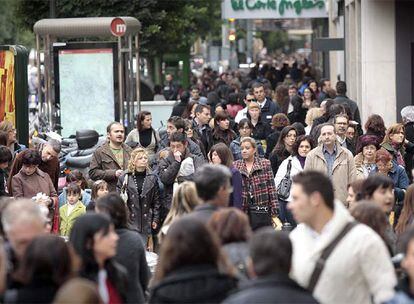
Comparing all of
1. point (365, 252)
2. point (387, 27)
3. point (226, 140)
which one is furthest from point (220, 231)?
point (387, 27)

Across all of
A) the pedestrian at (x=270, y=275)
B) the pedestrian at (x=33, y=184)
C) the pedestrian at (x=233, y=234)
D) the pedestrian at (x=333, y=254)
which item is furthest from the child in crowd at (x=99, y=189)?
the pedestrian at (x=270, y=275)

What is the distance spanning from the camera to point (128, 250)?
29.5 ft

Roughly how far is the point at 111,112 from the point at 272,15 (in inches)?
536

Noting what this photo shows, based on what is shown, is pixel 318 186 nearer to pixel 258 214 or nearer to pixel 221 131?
pixel 258 214

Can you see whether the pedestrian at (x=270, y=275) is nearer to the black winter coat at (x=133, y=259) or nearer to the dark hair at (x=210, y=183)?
the black winter coat at (x=133, y=259)

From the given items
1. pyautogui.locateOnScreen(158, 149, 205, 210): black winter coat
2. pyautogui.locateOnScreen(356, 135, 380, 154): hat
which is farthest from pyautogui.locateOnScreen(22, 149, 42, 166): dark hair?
pyautogui.locateOnScreen(356, 135, 380, 154): hat

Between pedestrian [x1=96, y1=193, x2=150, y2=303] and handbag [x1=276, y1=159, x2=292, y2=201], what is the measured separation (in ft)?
20.3

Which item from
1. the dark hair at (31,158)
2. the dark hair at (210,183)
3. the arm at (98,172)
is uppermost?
the dark hair at (210,183)

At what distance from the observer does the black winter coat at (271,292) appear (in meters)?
6.52

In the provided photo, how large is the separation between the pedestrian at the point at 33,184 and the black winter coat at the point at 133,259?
581 cm

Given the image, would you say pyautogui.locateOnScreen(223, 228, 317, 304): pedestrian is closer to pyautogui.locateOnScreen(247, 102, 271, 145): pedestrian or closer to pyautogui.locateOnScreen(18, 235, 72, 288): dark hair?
pyautogui.locateOnScreen(18, 235, 72, 288): dark hair

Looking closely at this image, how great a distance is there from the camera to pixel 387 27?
26.7m

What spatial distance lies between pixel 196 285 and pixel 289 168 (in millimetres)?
8541

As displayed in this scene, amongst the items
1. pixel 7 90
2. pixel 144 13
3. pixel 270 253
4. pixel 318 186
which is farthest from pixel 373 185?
pixel 144 13
